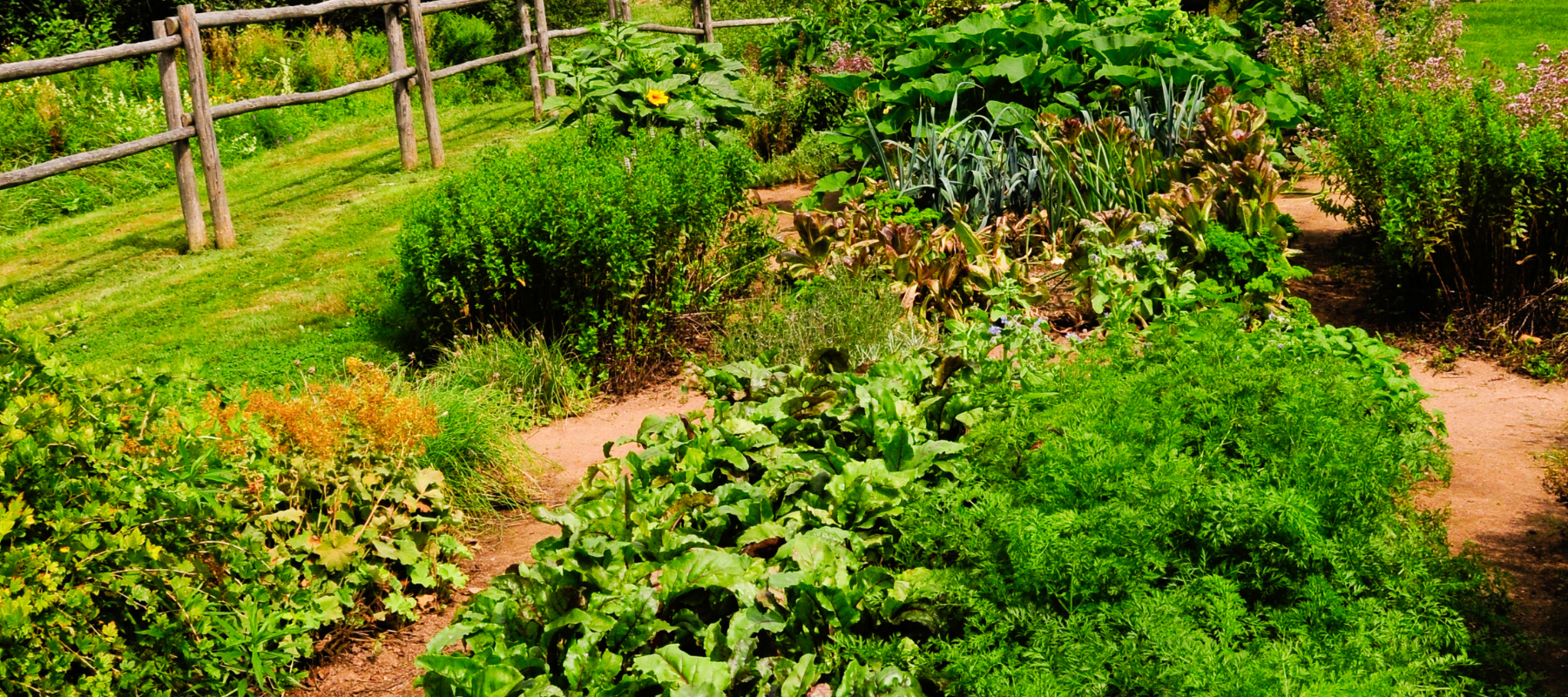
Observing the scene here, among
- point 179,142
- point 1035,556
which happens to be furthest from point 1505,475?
point 179,142

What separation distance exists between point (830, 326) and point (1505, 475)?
2.57m

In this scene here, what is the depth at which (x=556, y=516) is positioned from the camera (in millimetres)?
3191

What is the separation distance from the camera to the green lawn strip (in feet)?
19.9

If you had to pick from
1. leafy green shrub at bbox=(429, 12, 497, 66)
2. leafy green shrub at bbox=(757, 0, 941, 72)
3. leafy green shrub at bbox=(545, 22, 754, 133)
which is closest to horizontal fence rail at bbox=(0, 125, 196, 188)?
leafy green shrub at bbox=(545, 22, 754, 133)

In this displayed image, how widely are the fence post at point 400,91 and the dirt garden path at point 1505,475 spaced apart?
24.6 ft

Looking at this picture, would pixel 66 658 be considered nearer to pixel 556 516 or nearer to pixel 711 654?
pixel 556 516

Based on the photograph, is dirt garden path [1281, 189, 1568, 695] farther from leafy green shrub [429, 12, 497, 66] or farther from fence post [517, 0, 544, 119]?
leafy green shrub [429, 12, 497, 66]

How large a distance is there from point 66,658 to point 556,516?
3.80ft

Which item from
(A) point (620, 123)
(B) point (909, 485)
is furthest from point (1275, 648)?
(A) point (620, 123)

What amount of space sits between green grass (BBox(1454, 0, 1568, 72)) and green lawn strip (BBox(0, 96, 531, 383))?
33.5 feet

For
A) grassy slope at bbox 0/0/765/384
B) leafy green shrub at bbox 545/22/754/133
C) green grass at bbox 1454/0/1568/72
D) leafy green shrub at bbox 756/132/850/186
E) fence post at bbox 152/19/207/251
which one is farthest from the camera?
green grass at bbox 1454/0/1568/72

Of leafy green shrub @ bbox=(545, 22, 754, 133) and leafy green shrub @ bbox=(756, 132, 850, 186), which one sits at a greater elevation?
leafy green shrub @ bbox=(545, 22, 754, 133)

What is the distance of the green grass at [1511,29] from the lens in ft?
40.3

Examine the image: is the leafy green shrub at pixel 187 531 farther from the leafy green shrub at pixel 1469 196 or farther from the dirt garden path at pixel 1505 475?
the leafy green shrub at pixel 1469 196
